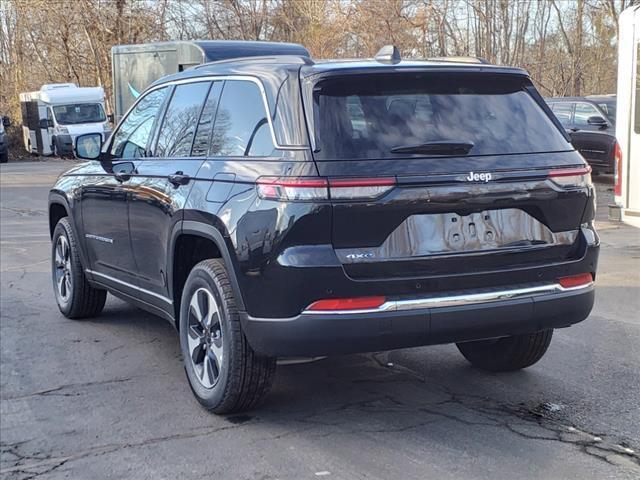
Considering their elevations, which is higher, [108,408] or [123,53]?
[123,53]

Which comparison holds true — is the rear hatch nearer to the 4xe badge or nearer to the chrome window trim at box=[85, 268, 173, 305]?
the 4xe badge

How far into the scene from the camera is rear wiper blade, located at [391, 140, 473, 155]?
13.1 feet

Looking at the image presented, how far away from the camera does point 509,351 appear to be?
512cm

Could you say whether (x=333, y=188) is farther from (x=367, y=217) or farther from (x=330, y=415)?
(x=330, y=415)

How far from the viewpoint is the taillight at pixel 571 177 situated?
4.22 meters

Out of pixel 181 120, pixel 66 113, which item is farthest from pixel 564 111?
pixel 66 113

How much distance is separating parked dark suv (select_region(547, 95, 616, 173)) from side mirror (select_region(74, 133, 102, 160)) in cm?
1355

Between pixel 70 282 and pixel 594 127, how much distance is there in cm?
1435

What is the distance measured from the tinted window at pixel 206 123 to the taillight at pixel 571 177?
1.95 metres

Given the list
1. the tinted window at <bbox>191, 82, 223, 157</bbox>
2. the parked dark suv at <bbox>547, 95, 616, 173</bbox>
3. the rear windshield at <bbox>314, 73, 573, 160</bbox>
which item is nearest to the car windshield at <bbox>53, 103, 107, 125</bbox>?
the parked dark suv at <bbox>547, 95, 616, 173</bbox>

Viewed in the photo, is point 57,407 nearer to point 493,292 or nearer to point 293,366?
point 293,366

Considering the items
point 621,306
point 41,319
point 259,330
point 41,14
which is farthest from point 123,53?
point 41,14

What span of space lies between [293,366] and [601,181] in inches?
601

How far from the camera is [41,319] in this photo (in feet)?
22.9
